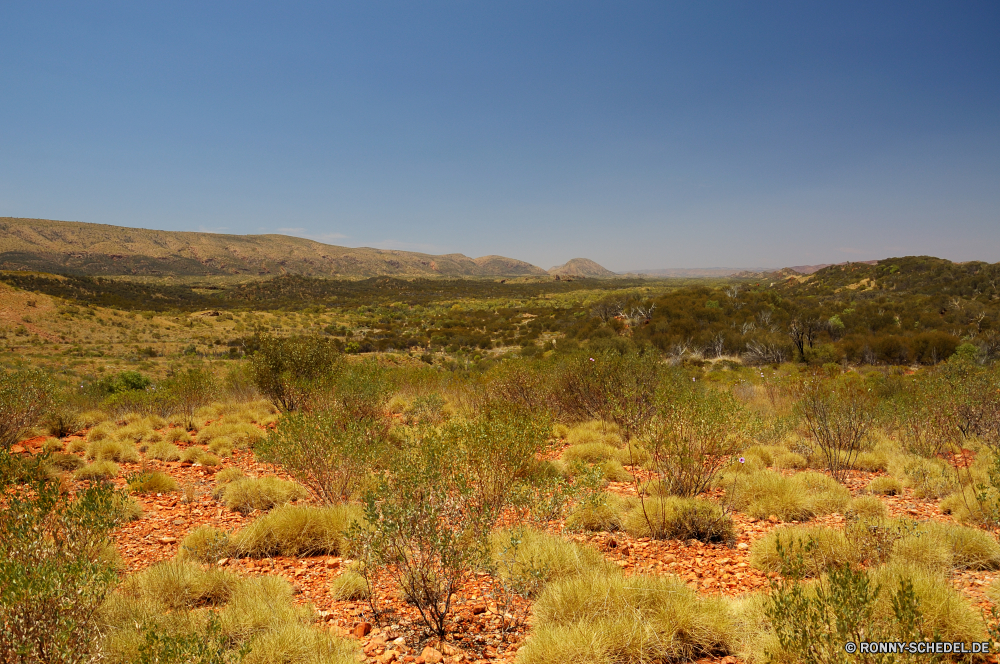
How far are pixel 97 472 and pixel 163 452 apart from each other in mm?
1217

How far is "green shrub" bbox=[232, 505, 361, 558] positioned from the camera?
197 inches

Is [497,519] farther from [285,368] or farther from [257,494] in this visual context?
[285,368]

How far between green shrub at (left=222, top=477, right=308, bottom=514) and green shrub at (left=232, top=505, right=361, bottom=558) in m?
1.17

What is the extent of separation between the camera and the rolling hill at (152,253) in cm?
11006

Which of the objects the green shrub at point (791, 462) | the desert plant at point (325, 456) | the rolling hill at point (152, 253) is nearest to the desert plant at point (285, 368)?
the desert plant at point (325, 456)

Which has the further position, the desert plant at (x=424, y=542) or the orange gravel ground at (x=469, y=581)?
the desert plant at (x=424, y=542)

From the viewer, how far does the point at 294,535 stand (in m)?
5.14

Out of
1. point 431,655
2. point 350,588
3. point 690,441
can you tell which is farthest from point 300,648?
point 690,441

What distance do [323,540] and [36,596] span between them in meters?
2.77

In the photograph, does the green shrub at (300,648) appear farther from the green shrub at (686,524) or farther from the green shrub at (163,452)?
the green shrub at (163,452)

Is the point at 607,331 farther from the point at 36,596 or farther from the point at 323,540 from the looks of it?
the point at 36,596

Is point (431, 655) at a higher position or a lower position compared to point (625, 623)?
lower

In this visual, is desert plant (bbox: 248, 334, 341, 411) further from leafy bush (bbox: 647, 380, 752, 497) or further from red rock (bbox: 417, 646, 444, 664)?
red rock (bbox: 417, 646, 444, 664)

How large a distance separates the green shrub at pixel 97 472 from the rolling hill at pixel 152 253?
121 metres
